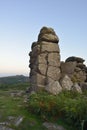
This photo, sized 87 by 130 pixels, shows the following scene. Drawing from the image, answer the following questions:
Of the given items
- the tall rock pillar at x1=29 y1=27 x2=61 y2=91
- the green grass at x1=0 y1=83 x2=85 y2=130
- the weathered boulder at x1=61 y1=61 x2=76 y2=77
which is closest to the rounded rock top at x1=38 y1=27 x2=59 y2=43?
the tall rock pillar at x1=29 y1=27 x2=61 y2=91

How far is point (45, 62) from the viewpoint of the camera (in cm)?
→ 3366

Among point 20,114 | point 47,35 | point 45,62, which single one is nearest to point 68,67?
point 45,62

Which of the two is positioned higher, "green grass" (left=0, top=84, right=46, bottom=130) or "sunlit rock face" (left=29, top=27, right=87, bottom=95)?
"sunlit rock face" (left=29, top=27, right=87, bottom=95)

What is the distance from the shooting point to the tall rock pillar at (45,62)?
33.2 meters

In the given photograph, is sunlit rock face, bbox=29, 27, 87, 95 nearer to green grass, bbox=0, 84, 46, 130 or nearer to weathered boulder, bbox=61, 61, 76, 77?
weathered boulder, bbox=61, 61, 76, 77

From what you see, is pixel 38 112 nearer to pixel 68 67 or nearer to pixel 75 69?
pixel 68 67

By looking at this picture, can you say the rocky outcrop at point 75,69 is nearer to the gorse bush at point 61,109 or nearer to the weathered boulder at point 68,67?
the weathered boulder at point 68,67

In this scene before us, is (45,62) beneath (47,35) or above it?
beneath

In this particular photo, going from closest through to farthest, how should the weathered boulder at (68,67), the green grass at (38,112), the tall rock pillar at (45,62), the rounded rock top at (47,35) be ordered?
1. the green grass at (38,112)
2. the tall rock pillar at (45,62)
3. the rounded rock top at (47,35)
4. the weathered boulder at (68,67)

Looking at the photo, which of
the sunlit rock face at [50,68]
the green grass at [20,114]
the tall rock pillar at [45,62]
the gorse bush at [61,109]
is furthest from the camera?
the tall rock pillar at [45,62]

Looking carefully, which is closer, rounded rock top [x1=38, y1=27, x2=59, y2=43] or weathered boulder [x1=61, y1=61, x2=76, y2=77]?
rounded rock top [x1=38, y1=27, x2=59, y2=43]

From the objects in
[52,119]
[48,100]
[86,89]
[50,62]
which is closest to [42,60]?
[50,62]

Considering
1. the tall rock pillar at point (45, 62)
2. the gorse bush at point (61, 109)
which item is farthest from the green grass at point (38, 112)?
the tall rock pillar at point (45, 62)

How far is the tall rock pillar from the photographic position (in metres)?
33.2
